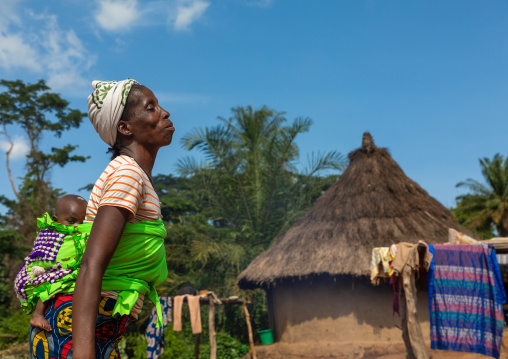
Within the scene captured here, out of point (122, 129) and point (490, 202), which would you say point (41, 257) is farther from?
point (490, 202)

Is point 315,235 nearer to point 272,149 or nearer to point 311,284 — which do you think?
point 311,284

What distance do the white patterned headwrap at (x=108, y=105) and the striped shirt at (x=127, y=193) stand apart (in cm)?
15

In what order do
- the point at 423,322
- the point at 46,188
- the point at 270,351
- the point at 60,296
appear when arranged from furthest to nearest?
the point at 46,188
the point at 270,351
the point at 423,322
the point at 60,296

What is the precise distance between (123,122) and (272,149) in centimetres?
1550

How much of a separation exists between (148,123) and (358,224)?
1116 centimetres

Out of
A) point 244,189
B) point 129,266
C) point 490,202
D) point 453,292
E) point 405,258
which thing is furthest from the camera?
point 490,202

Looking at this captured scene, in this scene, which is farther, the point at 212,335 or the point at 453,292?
the point at 212,335

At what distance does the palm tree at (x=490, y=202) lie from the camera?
25.7 m

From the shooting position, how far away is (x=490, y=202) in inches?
1014

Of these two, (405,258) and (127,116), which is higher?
(127,116)

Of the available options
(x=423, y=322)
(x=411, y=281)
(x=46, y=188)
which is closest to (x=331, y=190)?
(x=423, y=322)

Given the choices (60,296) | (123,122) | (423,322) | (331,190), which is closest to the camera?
(60,296)

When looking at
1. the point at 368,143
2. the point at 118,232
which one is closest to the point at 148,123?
the point at 118,232

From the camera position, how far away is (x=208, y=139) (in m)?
17.2
